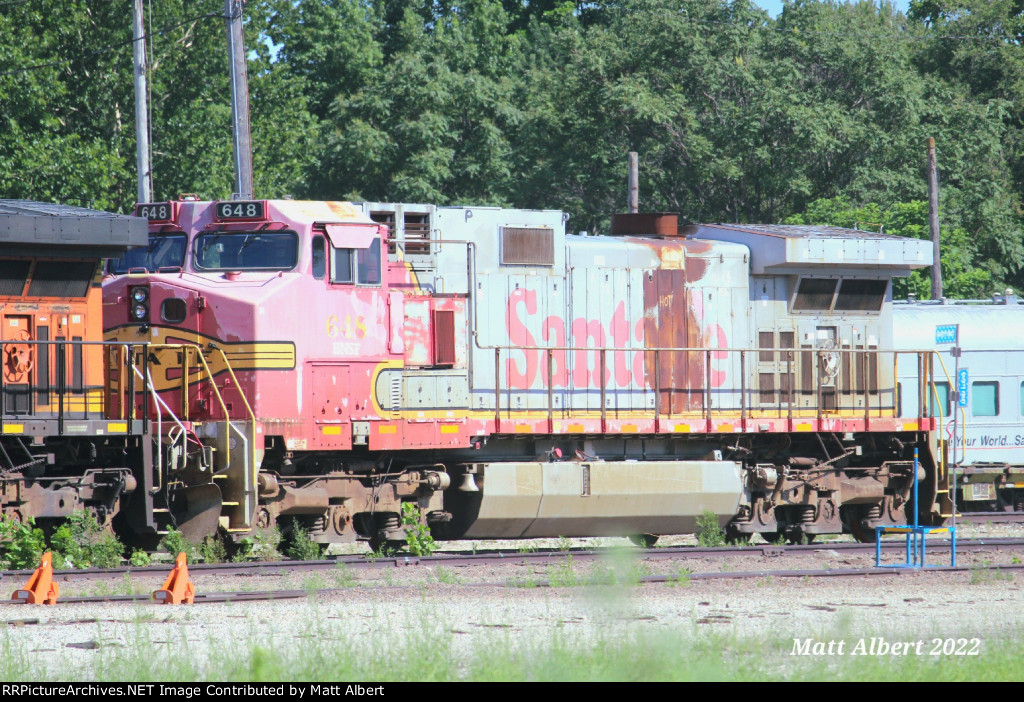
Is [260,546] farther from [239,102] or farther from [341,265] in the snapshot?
[239,102]

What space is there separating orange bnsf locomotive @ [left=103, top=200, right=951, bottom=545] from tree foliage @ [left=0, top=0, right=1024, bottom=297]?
13653 mm

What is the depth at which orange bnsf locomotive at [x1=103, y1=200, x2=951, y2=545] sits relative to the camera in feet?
40.0

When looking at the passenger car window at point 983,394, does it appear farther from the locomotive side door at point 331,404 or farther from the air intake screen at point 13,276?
the air intake screen at point 13,276

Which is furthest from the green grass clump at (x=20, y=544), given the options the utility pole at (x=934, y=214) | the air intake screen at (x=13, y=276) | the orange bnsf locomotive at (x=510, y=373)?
the utility pole at (x=934, y=214)

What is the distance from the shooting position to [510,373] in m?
13.9

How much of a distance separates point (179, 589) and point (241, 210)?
4.16 meters

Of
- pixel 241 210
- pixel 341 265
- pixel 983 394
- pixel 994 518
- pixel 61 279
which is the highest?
pixel 241 210

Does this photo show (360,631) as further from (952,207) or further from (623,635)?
(952,207)

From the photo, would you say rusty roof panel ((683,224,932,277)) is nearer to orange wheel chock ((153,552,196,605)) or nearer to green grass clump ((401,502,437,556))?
green grass clump ((401,502,437,556))

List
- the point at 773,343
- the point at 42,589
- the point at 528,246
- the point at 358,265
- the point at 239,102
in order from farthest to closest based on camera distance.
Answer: the point at 239,102
the point at 773,343
the point at 528,246
the point at 358,265
the point at 42,589

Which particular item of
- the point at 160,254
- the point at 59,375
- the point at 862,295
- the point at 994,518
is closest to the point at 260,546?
the point at 59,375

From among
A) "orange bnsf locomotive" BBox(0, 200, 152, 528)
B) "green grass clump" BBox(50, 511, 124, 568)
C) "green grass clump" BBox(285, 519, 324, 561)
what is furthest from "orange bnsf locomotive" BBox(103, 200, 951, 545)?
"green grass clump" BBox(50, 511, 124, 568)

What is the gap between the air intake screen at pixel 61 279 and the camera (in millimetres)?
11648
